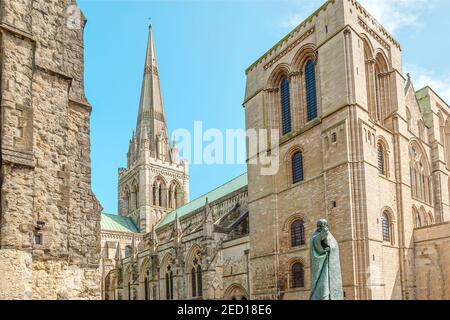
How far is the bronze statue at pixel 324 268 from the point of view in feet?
29.1

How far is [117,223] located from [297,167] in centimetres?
3770

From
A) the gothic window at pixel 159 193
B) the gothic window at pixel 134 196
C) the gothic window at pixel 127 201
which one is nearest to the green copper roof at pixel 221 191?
the gothic window at pixel 159 193

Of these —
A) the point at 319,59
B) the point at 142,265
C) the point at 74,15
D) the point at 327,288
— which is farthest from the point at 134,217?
the point at 327,288

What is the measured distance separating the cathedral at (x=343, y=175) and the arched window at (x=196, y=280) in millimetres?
149

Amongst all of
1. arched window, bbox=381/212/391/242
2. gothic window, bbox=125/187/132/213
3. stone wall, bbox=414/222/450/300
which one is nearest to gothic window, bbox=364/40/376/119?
arched window, bbox=381/212/391/242

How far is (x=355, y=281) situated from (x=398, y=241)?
394 centimetres

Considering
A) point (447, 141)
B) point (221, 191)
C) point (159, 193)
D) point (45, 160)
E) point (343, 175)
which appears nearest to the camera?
point (45, 160)

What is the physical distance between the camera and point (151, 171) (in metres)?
57.5

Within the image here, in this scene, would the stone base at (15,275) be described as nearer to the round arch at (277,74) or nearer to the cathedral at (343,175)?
the cathedral at (343,175)

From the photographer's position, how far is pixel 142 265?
42.5 metres

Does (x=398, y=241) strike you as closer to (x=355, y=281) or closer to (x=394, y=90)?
(x=355, y=281)

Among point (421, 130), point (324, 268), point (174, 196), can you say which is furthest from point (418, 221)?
point (174, 196)

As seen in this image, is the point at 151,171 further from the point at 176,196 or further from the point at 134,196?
the point at 176,196

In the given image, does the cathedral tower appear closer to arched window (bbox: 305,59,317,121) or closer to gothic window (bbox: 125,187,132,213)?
gothic window (bbox: 125,187,132,213)
